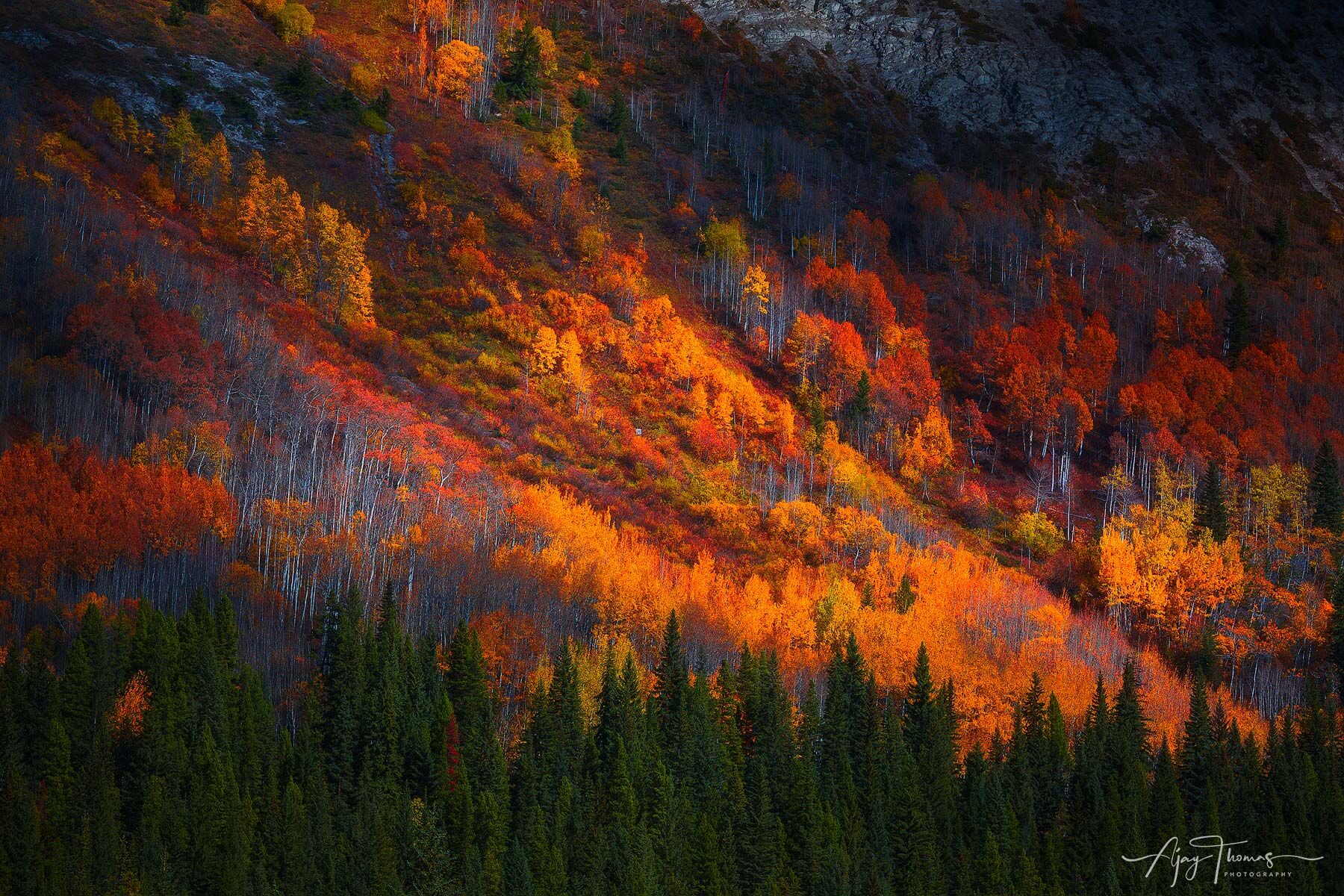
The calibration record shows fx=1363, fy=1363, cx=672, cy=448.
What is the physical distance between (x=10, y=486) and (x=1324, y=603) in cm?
11918

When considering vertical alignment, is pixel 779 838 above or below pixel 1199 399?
below

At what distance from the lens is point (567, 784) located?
254 ft

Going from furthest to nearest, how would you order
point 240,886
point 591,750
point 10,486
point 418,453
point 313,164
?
point 313,164
point 418,453
point 10,486
point 591,750
point 240,886

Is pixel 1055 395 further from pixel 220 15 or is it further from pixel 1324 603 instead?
A: pixel 220 15

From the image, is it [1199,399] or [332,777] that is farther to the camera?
[1199,399]

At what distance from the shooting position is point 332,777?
81.4 meters

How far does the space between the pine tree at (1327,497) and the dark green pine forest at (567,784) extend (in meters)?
52.2

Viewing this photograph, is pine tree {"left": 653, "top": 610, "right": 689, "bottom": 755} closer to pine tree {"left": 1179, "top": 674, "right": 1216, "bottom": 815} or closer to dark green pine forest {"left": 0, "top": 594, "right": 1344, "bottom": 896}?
dark green pine forest {"left": 0, "top": 594, "right": 1344, "bottom": 896}

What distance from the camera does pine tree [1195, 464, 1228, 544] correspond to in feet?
479

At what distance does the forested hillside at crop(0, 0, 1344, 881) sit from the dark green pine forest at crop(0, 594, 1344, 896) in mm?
326

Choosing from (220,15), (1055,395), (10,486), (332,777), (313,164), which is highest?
(220,15)

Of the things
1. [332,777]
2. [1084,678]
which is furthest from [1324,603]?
[332,777]

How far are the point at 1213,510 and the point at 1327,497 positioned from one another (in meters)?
12.4

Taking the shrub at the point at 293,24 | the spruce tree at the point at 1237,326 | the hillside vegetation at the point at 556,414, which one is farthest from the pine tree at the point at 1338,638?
the shrub at the point at 293,24
